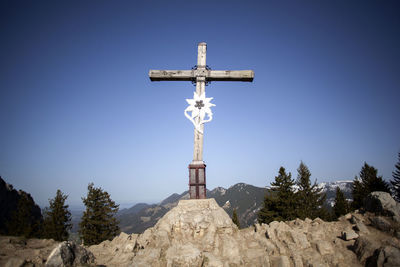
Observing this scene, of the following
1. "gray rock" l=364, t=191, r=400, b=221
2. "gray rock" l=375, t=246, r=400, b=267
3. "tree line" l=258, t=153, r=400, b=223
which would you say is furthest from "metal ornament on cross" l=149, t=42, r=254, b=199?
"tree line" l=258, t=153, r=400, b=223

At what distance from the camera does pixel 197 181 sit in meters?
11.3

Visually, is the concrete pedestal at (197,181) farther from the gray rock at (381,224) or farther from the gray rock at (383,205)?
the gray rock at (383,205)

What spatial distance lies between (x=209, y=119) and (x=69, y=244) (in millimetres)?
8387

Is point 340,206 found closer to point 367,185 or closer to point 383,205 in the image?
point 367,185

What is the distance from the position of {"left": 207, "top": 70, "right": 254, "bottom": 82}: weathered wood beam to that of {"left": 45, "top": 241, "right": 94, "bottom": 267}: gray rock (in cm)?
1071

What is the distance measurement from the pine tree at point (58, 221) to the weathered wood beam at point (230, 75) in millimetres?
28618

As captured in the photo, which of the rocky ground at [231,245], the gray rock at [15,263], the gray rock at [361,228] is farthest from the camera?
the gray rock at [361,228]

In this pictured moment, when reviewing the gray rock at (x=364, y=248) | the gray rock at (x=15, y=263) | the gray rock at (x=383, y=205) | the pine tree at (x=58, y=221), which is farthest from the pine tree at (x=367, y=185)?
the pine tree at (x=58, y=221)

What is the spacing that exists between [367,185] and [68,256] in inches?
1669

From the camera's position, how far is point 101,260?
7.99 metres

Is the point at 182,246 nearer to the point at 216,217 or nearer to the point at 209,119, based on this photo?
the point at 216,217

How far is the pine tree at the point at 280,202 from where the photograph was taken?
24422 mm

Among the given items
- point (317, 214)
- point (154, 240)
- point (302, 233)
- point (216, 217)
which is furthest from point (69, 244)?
point (317, 214)

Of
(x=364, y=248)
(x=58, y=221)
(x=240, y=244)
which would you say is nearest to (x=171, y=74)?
(x=240, y=244)
